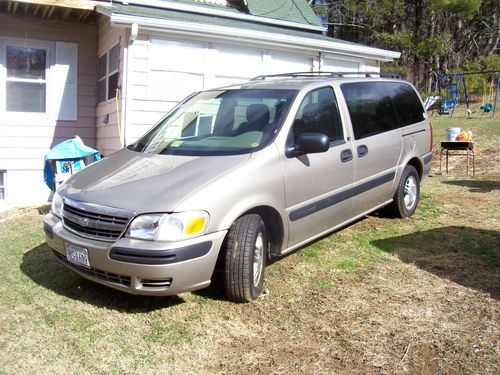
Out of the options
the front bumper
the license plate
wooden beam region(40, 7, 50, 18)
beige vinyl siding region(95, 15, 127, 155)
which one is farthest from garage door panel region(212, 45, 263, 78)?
A: the front bumper

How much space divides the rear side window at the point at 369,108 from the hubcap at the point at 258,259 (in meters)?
1.76

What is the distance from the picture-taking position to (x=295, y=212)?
4082mm

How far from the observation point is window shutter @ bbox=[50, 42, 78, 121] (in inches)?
364

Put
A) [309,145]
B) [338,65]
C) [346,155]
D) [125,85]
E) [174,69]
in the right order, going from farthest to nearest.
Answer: [338,65]
[174,69]
[125,85]
[346,155]
[309,145]

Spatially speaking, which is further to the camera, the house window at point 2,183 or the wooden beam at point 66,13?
the house window at point 2,183

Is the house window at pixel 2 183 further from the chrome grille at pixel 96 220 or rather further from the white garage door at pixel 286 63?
the chrome grille at pixel 96 220

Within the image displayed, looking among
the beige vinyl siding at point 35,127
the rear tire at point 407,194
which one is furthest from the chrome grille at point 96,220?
the beige vinyl siding at point 35,127

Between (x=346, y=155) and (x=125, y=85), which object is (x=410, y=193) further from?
(x=125, y=85)

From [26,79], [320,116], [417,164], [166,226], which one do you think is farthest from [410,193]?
[26,79]

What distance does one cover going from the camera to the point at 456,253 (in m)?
4.90

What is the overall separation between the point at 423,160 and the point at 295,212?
296 cm

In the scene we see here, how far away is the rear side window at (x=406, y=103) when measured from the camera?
5.91 m

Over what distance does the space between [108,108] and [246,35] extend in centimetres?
277

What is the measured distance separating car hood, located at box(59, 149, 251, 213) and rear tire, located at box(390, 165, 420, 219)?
2787 millimetres
